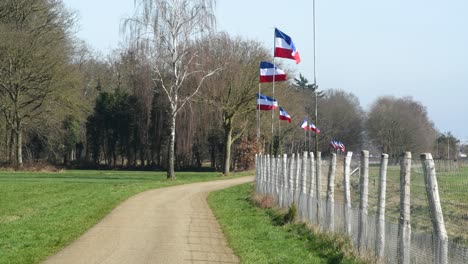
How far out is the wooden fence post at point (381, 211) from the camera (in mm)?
11383

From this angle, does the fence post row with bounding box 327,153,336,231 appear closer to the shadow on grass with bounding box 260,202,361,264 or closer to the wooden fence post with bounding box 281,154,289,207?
the shadow on grass with bounding box 260,202,361,264

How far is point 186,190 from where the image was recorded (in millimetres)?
34875

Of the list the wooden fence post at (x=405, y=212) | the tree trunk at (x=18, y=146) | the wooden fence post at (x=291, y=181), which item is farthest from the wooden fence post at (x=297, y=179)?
the tree trunk at (x=18, y=146)

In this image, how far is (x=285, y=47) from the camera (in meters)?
29.9

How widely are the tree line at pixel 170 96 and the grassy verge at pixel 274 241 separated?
42.5 ft

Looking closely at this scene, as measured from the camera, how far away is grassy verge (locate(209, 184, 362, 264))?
12.7 m

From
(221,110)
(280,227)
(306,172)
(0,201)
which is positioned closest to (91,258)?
(280,227)

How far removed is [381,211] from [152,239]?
6225mm

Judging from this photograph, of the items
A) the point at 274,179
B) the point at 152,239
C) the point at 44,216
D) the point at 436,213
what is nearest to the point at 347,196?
the point at 152,239

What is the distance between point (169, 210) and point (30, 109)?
40401 millimetres

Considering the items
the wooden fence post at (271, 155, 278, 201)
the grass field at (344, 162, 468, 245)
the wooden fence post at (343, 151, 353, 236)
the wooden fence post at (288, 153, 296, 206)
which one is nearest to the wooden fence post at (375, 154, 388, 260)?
the grass field at (344, 162, 468, 245)

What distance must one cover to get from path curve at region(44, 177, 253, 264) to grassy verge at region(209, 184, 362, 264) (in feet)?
1.26

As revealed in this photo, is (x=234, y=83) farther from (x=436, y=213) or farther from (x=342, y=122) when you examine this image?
(x=436, y=213)

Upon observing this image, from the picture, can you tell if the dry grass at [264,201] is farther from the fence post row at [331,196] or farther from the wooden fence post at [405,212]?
the wooden fence post at [405,212]
